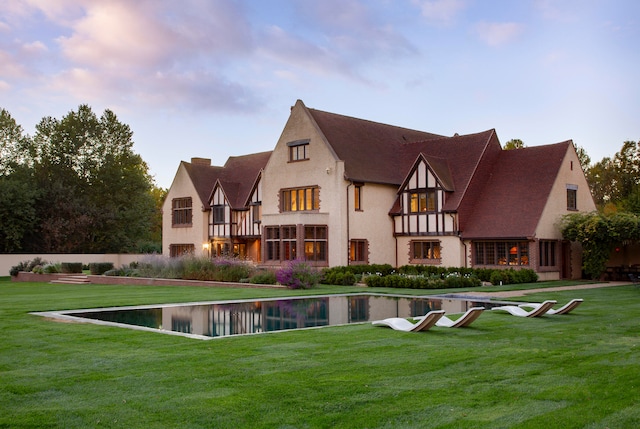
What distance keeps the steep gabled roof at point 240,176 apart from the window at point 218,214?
924 millimetres

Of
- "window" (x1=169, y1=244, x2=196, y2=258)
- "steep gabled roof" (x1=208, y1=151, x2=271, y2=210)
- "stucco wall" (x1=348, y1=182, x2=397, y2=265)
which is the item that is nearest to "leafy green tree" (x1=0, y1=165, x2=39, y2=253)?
"window" (x1=169, y1=244, x2=196, y2=258)

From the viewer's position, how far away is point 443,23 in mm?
19438

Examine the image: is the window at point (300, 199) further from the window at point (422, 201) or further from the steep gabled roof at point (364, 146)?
the window at point (422, 201)

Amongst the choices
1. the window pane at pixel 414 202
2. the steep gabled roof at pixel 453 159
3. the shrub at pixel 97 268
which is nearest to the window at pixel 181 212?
the shrub at pixel 97 268

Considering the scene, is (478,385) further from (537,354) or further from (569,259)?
(569,259)

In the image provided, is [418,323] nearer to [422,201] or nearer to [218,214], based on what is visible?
[422,201]

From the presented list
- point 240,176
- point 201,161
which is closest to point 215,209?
point 240,176

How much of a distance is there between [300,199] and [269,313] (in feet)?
61.9

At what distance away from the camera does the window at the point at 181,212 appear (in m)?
43.6

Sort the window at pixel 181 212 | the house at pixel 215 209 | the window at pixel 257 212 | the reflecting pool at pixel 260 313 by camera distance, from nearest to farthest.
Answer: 1. the reflecting pool at pixel 260 313
2. the window at pixel 257 212
3. the house at pixel 215 209
4. the window at pixel 181 212

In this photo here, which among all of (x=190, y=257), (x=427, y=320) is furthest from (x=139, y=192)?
(x=427, y=320)

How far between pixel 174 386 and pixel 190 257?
2484 centimetres

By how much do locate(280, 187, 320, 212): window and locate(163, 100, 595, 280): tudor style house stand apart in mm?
55

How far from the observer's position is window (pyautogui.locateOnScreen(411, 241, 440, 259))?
33156 millimetres
